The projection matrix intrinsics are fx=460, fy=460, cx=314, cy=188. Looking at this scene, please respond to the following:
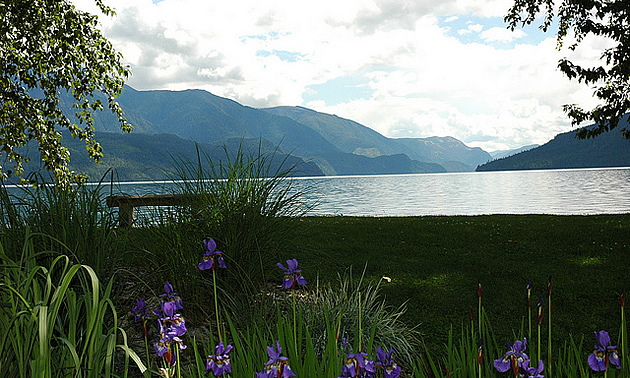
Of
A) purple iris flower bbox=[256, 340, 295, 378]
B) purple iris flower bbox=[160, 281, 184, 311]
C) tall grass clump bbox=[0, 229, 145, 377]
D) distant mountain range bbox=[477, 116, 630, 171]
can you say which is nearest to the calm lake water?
purple iris flower bbox=[160, 281, 184, 311]

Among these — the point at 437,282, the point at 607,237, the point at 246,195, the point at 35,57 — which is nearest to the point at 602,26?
the point at 607,237

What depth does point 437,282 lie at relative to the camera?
604 cm

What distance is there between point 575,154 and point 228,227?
7871 inches

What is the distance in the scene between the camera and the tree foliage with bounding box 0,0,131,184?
7.20 meters

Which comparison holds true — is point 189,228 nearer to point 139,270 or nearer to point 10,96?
point 139,270

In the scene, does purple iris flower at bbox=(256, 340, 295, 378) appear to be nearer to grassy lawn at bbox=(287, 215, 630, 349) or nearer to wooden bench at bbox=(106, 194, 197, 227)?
grassy lawn at bbox=(287, 215, 630, 349)

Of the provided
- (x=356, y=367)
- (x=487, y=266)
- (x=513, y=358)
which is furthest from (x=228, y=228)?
(x=487, y=266)

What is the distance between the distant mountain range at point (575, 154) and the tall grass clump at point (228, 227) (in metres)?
183

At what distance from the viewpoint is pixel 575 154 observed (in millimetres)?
176250

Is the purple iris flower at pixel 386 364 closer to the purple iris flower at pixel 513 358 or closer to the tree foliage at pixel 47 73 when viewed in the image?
the purple iris flower at pixel 513 358

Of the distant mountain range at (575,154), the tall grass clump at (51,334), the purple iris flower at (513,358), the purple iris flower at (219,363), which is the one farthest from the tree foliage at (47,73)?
the distant mountain range at (575,154)

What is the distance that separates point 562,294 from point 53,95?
26.7ft

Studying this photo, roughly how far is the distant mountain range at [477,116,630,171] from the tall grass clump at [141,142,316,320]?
600 ft

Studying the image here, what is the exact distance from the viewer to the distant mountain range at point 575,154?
166375 millimetres
